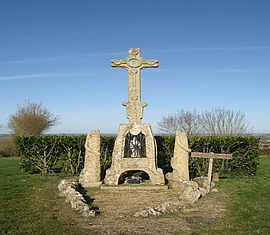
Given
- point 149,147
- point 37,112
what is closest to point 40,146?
point 149,147

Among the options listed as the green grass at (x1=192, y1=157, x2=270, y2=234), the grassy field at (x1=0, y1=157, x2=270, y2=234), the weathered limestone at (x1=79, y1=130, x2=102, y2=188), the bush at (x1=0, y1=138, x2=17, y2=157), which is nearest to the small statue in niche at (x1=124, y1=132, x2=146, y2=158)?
the weathered limestone at (x1=79, y1=130, x2=102, y2=188)

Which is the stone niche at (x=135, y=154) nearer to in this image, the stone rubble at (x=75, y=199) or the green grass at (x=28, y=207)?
the stone rubble at (x=75, y=199)

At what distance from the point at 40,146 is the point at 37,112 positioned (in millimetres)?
13602

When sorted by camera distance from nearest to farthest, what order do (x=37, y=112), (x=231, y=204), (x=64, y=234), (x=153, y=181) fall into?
(x=64, y=234) → (x=231, y=204) → (x=153, y=181) → (x=37, y=112)

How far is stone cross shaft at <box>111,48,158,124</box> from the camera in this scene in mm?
10617

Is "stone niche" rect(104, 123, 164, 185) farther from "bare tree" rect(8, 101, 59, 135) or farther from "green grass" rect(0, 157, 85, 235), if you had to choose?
"bare tree" rect(8, 101, 59, 135)

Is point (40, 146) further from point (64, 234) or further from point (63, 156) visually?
point (64, 234)

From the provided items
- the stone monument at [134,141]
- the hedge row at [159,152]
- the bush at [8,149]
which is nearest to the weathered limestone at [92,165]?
the stone monument at [134,141]

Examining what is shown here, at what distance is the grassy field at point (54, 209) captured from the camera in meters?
5.44

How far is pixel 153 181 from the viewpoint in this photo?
9.84m

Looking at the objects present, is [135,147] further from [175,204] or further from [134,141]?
[175,204]

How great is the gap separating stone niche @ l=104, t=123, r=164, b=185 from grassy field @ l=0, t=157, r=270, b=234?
2.17 m

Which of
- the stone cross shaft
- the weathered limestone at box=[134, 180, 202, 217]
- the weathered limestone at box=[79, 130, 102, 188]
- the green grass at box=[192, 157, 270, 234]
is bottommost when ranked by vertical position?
the green grass at box=[192, 157, 270, 234]

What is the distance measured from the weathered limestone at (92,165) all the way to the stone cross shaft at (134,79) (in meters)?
1.60
